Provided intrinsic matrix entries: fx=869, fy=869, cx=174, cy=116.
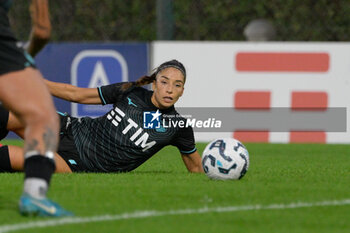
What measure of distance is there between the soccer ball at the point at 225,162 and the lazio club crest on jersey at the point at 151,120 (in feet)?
1.81

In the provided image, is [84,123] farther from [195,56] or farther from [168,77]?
[195,56]

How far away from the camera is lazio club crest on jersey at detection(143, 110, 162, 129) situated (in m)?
7.00

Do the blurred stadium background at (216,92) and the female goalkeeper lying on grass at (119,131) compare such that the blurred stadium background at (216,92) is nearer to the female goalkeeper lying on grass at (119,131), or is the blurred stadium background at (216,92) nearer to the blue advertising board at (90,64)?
the blue advertising board at (90,64)

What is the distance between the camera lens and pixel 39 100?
14.4ft

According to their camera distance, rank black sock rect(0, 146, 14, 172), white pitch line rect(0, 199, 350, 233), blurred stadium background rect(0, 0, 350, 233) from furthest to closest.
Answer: black sock rect(0, 146, 14, 172) < blurred stadium background rect(0, 0, 350, 233) < white pitch line rect(0, 199, 350, 233)

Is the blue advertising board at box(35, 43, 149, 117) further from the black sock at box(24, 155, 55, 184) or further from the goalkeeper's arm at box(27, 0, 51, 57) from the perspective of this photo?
the black sock at box(24, 155, 55, 184)

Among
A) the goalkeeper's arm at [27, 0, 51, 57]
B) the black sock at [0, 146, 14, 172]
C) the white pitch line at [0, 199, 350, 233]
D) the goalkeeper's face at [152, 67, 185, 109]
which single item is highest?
the goalkeeper's arm at [27, 0, 51, 57]

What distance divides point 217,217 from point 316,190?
1.54 m

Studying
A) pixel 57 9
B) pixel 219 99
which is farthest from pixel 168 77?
pixel 57 9

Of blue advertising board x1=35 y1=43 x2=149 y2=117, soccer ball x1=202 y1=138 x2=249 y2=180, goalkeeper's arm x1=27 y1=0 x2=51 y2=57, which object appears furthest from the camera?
blue advertising board x1=35 y1=43 x2=149 y2=117

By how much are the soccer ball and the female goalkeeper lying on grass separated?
0.55 metres

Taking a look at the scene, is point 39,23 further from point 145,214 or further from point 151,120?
point 151,120

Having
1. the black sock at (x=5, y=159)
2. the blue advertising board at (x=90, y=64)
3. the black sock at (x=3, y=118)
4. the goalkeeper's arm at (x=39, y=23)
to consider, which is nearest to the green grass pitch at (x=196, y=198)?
the black sock at (x=5, y=159)

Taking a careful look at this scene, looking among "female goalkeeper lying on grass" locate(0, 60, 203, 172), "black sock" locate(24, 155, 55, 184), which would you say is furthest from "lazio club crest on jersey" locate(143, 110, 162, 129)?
"black sock" locate(24, 155, 55, 184)
